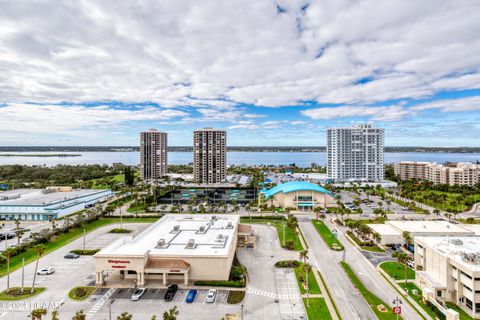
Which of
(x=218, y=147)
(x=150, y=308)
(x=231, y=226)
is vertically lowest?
(x=150, y=308)

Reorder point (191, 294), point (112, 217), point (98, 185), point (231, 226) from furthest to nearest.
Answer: point (98, 185)
point (112, 217)
point (231, 226)
point (191, 294)

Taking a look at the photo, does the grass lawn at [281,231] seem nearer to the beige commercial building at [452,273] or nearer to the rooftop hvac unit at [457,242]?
the beige commercial building at [452,273]

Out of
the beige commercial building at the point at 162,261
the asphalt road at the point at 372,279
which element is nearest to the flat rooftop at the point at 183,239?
the beige commercial building at the point at 162,261

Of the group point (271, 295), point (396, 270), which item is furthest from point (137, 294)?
point (396, 270)

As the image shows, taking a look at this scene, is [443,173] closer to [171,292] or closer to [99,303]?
[171,292]

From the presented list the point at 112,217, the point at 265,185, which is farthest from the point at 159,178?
the point at 112,217

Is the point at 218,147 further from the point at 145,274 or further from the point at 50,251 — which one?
the point at 145,274

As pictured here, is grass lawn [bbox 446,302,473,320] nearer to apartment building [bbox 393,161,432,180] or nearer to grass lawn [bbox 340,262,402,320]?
grass lawn [bbox 340,262,402,320]
